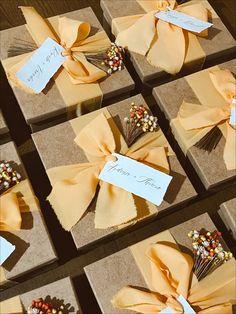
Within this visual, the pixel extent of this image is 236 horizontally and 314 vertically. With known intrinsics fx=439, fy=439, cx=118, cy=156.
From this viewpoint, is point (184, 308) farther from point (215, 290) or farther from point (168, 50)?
point (168, 50)

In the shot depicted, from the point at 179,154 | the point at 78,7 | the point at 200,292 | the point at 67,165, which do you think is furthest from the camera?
the point at 78,7

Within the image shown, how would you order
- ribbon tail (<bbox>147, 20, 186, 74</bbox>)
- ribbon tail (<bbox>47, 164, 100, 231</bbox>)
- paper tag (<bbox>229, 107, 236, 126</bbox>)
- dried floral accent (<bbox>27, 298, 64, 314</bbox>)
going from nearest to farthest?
dried floral accent (<bbox>27, 298, 64, 314</bbox>)
ribbon tail (<bbox>47, 164, 100, 231</bbox>)
paper tag (<bbox>229, 107, 236, 126</bbox>)
ribbon tail (<bbox>147, 20, 186, 74</bbox>)

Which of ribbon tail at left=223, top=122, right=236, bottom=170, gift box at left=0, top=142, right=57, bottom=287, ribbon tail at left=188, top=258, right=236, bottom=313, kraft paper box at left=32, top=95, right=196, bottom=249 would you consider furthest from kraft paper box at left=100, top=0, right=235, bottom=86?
ribbon tail at left=188, top=258, right=236, bottom=313

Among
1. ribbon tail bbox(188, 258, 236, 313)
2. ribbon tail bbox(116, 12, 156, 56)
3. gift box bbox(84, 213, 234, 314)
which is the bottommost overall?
ribbon tail bbox(188, 258, 236, 313)

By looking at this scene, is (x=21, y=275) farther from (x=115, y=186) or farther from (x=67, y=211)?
(x=115, y=186)

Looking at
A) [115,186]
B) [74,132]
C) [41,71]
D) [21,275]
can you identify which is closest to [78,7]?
[41,71]

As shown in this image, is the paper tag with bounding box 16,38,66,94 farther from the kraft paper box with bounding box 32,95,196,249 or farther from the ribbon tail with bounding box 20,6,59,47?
the kraft paper box with bounding box 32,95,196,249
